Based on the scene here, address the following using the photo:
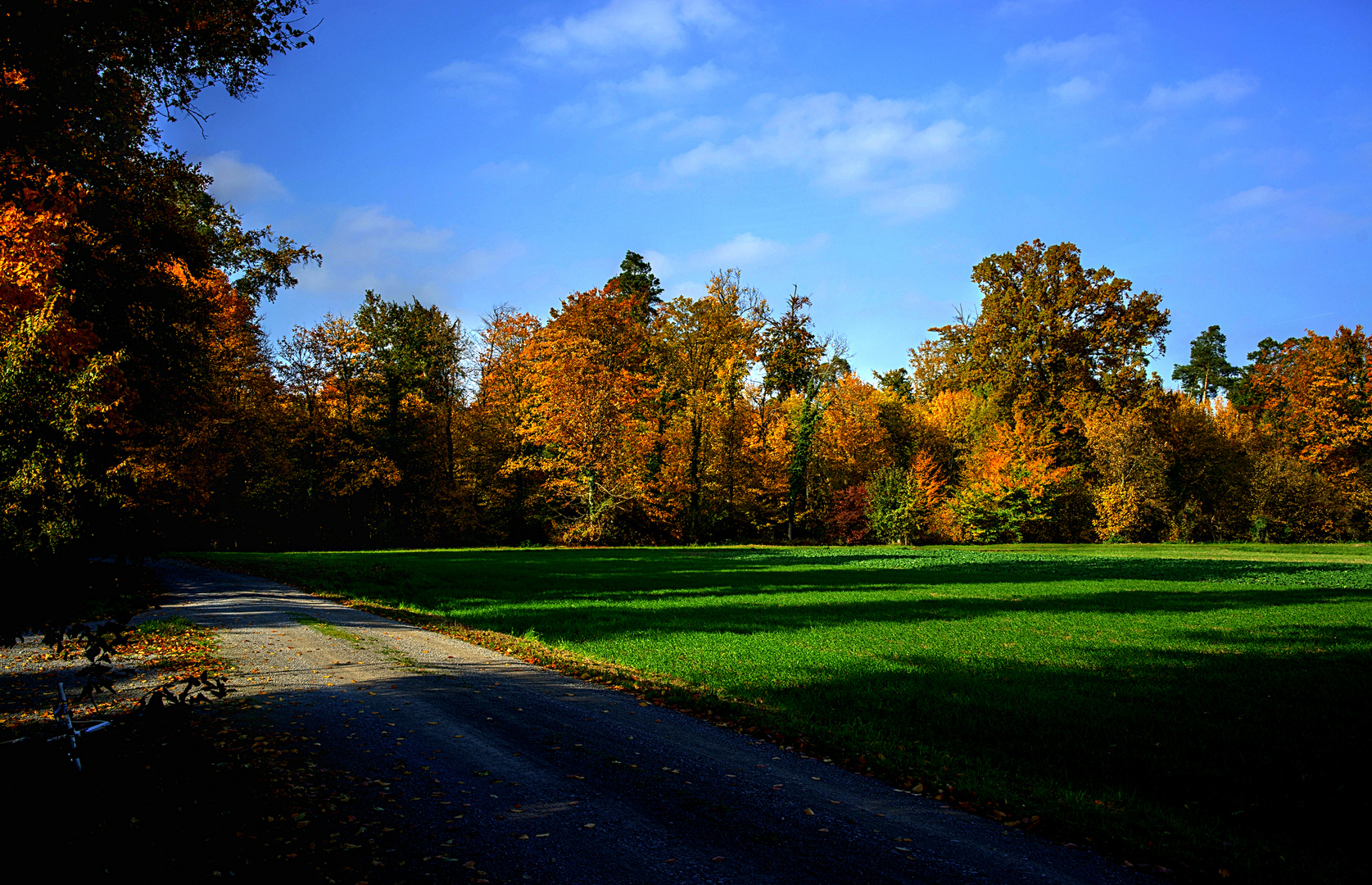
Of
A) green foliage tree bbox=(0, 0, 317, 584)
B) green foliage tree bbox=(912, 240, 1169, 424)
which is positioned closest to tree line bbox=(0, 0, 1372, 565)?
green foliage tree bbox=(912, 240, 1169, 424)

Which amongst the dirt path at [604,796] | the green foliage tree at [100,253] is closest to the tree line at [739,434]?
the green foliage tree at [100,253]

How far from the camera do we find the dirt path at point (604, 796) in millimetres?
4445

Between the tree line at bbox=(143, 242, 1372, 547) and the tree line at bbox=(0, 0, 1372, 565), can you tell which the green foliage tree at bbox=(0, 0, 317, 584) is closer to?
the tree line at bbox=(0, 0, 1372, 565)

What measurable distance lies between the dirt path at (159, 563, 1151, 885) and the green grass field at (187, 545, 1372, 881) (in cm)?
94

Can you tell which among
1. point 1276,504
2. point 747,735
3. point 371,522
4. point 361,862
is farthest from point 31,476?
point 1276,504

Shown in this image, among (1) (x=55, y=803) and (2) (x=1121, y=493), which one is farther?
(2) (x=1121, y=493)

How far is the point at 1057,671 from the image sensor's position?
1025cm

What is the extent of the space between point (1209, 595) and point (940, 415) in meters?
36.1

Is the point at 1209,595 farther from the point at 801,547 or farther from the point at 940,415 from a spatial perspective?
the point at 940,415

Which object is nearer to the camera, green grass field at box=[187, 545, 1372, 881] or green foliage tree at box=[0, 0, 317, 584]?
green grass field at box=[187, 545, 1372, 881]

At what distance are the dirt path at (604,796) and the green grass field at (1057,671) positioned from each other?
37.0 inches

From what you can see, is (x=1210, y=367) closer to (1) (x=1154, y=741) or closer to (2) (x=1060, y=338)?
(2) (x=1060, y=338)

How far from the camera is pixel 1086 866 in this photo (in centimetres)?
462

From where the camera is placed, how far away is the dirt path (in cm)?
445
